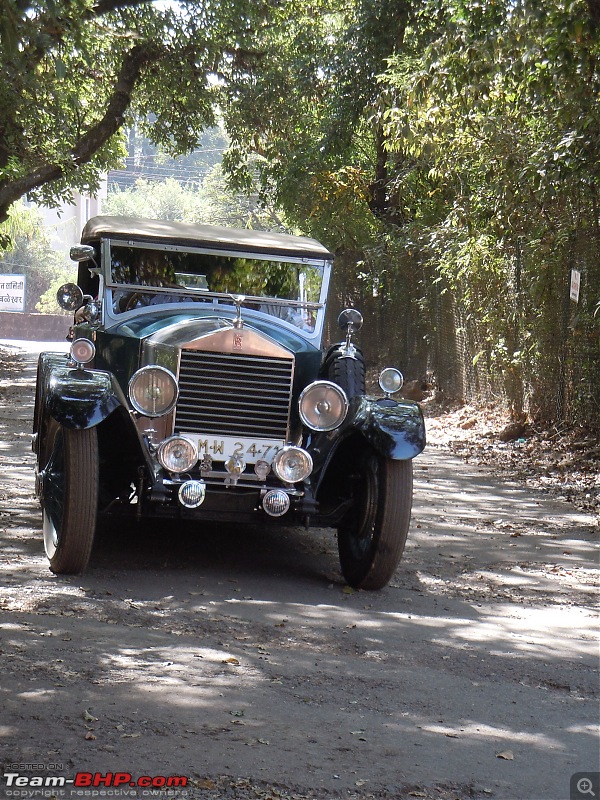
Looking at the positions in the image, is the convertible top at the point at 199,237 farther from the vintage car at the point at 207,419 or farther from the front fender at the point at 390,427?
the front fender at the point at 390,427

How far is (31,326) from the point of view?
4894 centimetres

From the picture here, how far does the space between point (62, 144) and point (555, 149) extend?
12895 millimetres

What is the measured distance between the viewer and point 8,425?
13125 mm

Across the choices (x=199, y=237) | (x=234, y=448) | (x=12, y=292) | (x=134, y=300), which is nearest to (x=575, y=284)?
(x=199, y=237)

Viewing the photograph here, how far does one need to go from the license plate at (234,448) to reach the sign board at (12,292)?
51.1 metres

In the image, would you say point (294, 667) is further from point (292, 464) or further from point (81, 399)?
point (81, 399)

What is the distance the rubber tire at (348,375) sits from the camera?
→ 701 centimetres

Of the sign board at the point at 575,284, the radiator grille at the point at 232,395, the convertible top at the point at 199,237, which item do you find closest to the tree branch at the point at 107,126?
the sign board at the point at 575,284

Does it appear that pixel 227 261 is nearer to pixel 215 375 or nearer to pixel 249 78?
pixel 215 375

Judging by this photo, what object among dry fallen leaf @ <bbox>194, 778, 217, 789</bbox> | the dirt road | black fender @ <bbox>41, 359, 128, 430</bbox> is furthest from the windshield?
dry fallen leaf @ <bbox>194, 778, 217, 789</bbox>

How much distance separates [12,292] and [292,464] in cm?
5343

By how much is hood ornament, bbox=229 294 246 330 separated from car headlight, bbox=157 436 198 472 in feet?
2.86

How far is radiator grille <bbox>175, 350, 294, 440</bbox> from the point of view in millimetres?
6320

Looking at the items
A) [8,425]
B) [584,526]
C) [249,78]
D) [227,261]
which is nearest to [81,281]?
[227,261]
